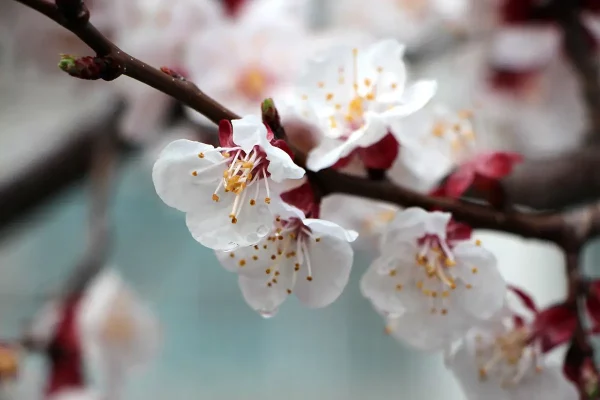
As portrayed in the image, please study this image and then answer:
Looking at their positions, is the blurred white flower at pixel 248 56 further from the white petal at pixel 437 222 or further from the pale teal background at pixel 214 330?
the pale teal background at pixel 214 330

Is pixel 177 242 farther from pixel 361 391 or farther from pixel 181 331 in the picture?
pixel 361 391

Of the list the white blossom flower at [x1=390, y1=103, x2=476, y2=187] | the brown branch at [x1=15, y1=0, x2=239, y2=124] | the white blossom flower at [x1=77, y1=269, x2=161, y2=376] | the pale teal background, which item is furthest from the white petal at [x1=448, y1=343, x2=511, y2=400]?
the pale teal background

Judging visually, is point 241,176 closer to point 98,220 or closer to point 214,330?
point 98,220

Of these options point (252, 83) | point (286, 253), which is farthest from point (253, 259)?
point (252, 83)

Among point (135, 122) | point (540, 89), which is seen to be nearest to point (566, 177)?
point (540, 89)

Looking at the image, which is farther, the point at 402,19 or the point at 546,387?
the point at 402,19

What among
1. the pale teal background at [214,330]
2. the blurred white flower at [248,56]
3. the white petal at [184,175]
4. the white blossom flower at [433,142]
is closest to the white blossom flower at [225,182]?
the white petal at [184,175]
